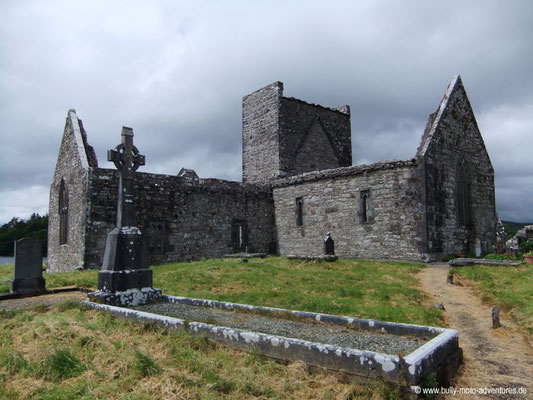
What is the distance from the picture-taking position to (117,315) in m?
6.98

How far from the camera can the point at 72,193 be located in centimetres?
1795

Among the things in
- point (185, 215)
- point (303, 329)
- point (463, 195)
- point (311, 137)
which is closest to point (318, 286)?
point (303, 329)

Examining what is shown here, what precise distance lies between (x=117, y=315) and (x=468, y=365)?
18.5 feet

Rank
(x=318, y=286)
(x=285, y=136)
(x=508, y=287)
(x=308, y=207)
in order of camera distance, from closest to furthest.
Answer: (x=508, y=287)
(x=318, y=286)
(x=308, y=207)
(x=285, y=136)

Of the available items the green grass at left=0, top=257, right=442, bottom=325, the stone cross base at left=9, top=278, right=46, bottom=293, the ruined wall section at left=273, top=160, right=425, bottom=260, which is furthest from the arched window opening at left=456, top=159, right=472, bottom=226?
the stone cross base at left=9, top=278, right=46, bottom=293

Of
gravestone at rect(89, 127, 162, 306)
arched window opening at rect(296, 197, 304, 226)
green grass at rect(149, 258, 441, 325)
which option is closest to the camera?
green grass at rect(149, 258, 441, 325)

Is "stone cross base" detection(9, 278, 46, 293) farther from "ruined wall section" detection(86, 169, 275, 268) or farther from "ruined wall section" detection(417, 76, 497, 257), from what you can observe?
"ruined wall section" detection(417, 76, 497, 257)

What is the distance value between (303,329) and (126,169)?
5991mm

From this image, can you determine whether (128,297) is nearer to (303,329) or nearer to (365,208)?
(303,329)

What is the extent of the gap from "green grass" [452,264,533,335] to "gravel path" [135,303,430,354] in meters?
3.34

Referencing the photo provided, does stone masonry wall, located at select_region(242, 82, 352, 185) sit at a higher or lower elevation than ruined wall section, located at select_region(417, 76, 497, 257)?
higher

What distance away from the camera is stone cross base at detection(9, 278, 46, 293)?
35.2 feet

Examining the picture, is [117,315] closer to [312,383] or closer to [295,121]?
[312,383]

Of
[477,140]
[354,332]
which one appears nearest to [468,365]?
[354,332]
